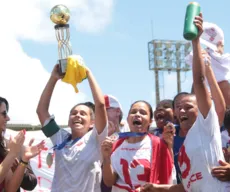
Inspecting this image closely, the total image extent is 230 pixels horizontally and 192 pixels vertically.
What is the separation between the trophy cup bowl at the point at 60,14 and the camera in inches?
Answer: 189

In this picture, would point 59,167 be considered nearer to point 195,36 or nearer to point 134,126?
point 134,126

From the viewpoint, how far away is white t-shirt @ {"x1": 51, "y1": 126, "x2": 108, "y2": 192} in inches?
173

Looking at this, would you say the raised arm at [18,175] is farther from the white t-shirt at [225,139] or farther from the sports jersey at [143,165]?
the white t-shirt at [225,139]

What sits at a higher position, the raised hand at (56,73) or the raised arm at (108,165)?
the raised hand at (56,73)

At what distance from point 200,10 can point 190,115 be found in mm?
902

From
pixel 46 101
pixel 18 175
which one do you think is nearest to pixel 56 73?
pixel 46 101

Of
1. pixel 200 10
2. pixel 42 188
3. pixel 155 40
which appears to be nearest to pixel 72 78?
pixel 200 10

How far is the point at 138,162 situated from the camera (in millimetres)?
4258

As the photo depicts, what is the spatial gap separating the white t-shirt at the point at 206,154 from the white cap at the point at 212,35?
1.38 metres

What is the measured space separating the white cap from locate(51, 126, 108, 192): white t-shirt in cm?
123

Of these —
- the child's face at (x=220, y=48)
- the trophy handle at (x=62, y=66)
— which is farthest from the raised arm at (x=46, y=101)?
the child's face at (x=220, y=48)

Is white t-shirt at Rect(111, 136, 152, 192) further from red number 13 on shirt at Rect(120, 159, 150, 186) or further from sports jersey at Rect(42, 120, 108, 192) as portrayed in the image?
sports jersey at Rect(42, 120, 108, 192)

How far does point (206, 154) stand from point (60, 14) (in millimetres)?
2303

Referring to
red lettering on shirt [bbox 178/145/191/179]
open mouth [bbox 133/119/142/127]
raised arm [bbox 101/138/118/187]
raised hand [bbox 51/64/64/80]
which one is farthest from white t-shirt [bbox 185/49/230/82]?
red lettering on shirt [bbox 178/145/191/179]
